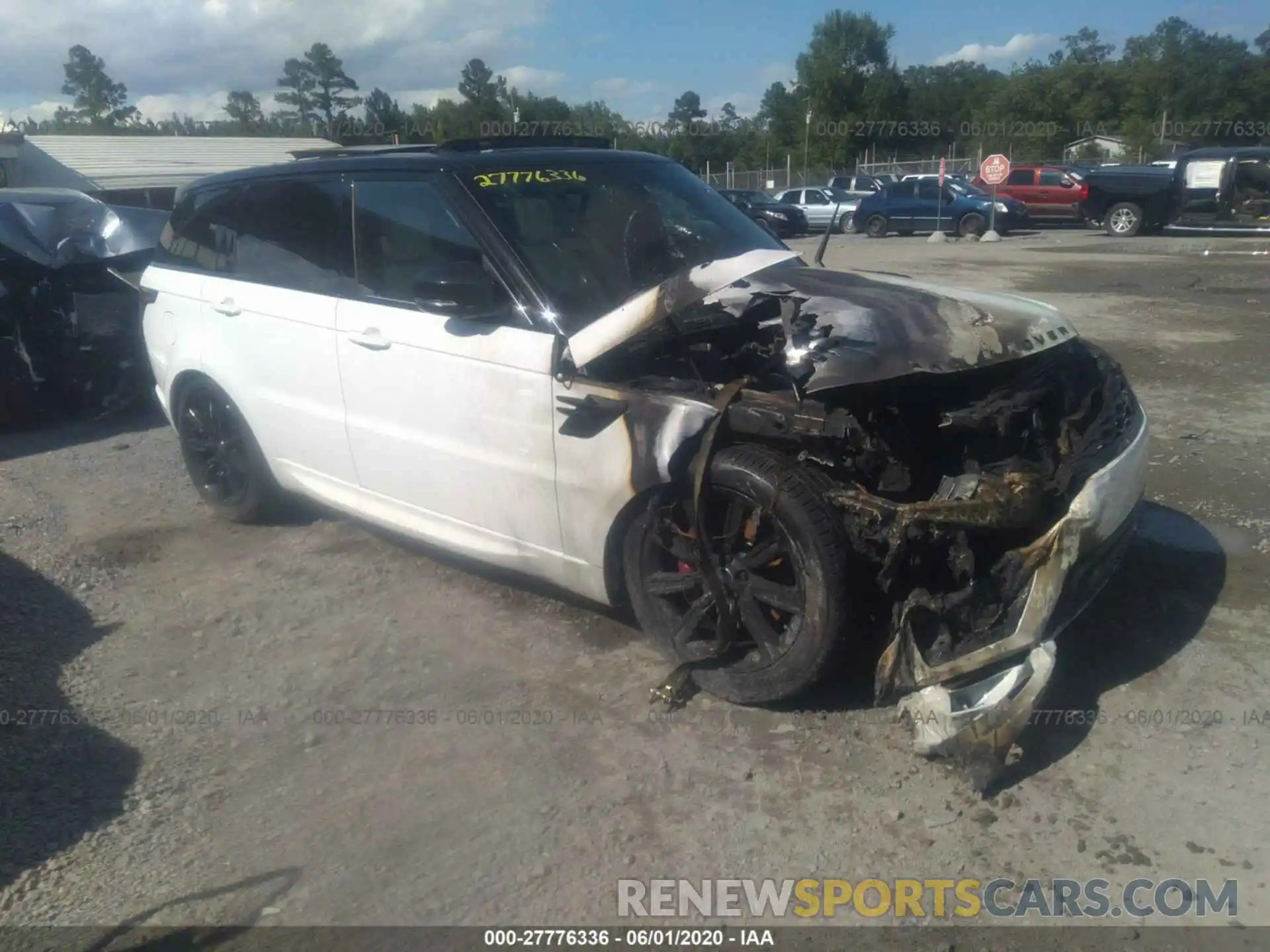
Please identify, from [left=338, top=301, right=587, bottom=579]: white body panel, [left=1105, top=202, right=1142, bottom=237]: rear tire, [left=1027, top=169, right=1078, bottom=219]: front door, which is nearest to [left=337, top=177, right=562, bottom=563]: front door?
[left=338, top=301, right=587, bottom=579]: white body panel

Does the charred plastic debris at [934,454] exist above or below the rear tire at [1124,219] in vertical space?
above

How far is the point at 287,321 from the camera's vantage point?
4.84 meters

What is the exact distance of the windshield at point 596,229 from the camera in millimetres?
4047

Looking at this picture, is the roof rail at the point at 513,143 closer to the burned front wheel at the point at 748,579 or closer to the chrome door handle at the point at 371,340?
the chrome door handle at the point at 371,340

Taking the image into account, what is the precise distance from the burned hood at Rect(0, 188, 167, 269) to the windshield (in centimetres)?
Result: 553

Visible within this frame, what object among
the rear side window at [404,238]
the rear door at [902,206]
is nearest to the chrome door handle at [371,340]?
the rear side window at [404,238]

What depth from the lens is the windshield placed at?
159 inches

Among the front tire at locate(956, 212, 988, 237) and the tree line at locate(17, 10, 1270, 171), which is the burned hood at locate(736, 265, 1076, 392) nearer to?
the front tire at locate(956, 212, 988, 237)

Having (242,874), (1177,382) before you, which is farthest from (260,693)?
(1177,382)

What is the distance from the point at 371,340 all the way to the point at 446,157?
83 centimetres

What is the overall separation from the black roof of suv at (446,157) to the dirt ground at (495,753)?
6.01 feet

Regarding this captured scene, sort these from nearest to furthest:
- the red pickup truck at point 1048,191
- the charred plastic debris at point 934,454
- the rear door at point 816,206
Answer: the charred plastic debris at point 934,454 < the red pickup truck at point 1048,191 < the rear door at point 816,206

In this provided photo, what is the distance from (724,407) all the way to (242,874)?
2.00 meters

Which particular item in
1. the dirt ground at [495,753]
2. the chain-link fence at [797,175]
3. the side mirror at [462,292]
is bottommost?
the dirt ground at [495,753]
